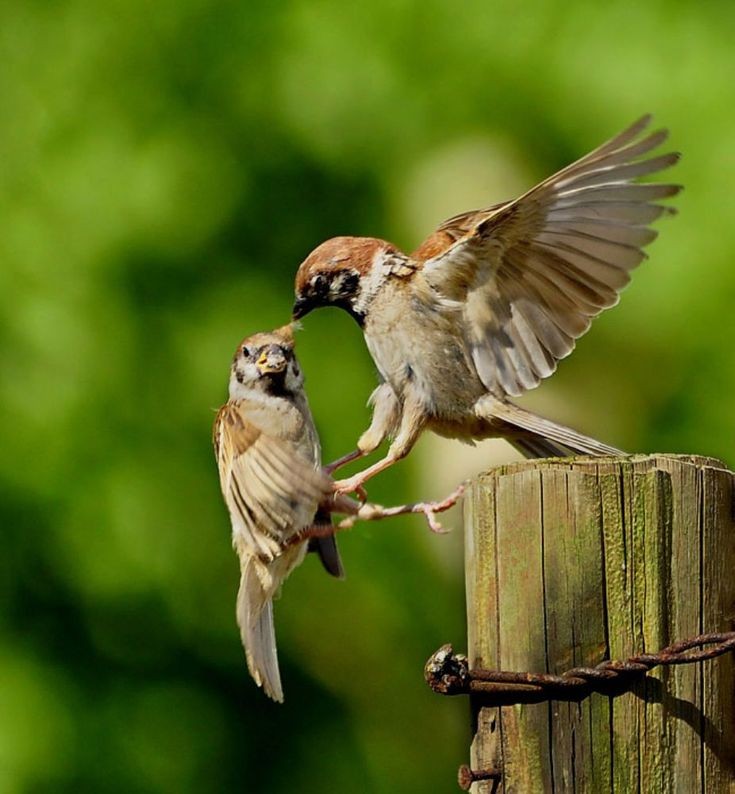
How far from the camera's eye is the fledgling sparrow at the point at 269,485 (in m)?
4.02

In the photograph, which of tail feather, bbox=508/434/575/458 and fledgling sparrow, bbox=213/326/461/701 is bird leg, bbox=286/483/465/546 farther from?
tail feather, bbox=508/434/575/458

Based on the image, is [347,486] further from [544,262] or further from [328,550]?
[544,262]

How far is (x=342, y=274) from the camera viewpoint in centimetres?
440

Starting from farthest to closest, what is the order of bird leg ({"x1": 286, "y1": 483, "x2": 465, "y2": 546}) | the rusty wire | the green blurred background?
the green blurred background < bird leg ({"x1": 286, "y1": 483, "x2": 465, "y2": 546}) < the rusty wire

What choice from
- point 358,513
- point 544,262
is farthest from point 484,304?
point 358,513

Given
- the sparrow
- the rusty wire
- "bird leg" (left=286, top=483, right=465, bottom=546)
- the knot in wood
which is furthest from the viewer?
the sparrow

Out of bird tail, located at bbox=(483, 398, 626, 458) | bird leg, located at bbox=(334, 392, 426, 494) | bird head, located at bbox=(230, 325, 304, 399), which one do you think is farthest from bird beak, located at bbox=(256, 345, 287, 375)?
bird tail, located at bbox=(483, 398, 626, 458)

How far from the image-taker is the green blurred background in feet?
19.0

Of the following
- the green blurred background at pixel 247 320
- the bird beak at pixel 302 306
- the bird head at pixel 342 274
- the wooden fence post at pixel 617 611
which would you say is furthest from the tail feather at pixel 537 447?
the wooden fence post at pixel 617 611

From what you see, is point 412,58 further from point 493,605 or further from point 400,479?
point 493,605

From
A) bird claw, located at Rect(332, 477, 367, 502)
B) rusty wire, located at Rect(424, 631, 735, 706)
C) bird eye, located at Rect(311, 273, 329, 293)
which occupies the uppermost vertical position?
bird eye, located at Rect(311, 273, 329, 293)

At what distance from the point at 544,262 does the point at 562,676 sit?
1.94 meters

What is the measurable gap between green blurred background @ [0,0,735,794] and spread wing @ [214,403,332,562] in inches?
66.1

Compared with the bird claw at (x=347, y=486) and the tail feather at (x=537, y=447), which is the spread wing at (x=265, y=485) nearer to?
the bird claw at (x=347, y=486)
